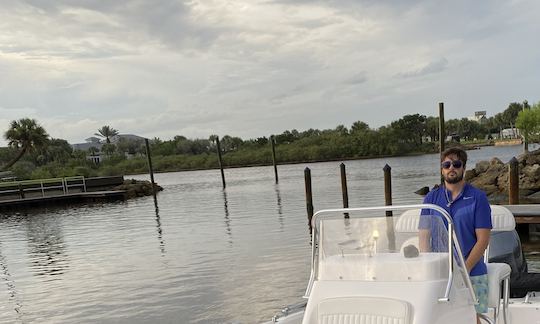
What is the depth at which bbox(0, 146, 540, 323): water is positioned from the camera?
9875 mm

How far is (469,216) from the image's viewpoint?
3555mm

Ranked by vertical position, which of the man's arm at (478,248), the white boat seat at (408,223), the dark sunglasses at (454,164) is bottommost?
the man's arm at (478,248)

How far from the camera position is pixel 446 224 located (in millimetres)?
3377

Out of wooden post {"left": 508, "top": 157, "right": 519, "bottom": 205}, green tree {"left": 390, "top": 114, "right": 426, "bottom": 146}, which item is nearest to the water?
wooden post {"left": 508, "top": 157, "right": 519, "bottom": 205}

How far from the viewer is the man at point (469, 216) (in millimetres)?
3510

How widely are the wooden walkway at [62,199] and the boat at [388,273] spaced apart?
128 feet

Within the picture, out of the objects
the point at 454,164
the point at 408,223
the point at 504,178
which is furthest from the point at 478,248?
the point at 504,178

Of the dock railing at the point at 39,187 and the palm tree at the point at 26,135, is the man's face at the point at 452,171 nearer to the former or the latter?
the dock railing at the point at 39,187

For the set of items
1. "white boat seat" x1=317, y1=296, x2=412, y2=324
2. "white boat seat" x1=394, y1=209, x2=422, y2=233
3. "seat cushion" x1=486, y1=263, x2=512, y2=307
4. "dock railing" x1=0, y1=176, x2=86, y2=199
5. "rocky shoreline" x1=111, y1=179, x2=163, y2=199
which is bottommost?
"rocky shoreline" x1=111, y1=179, x2=163, y2=199

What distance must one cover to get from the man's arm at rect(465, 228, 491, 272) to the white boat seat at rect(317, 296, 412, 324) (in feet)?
2.79

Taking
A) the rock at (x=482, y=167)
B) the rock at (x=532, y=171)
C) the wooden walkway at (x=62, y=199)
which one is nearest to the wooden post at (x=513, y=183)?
the rock at (x=532, y=171)

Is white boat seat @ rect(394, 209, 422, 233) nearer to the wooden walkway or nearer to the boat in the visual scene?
the boat

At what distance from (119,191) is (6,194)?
955 cm

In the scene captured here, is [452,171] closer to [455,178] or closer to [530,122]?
[455,178]
